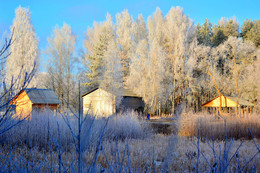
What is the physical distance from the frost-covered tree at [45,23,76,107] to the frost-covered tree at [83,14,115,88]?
2.34 metres

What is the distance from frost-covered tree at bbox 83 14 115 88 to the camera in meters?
27.7

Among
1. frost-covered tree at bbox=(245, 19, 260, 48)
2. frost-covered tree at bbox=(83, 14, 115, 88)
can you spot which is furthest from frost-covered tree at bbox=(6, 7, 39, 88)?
frost-covered tree at bbox=(245, 19, 260, 48)

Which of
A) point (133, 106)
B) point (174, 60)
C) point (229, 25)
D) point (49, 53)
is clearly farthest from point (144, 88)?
point (229, 25)

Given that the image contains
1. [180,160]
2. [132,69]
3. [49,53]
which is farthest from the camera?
[49,53]

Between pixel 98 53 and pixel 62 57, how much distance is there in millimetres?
4431

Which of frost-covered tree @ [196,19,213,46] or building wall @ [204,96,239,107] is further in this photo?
frost-covered tree @ [196,19,213,46]

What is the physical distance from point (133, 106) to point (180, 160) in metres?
17.7

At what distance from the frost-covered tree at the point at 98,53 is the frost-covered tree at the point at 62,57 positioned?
92.0 inches

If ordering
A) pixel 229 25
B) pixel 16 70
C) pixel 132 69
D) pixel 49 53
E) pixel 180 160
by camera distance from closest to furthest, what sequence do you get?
pixel 180 160 → pixel 16 70 → pixel 132 69 → pixel 49 53 → pixel 229 25

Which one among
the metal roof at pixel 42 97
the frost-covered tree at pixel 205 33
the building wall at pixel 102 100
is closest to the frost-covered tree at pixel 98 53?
the building wall at pixel 102 100

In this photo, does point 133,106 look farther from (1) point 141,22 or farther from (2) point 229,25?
(2) point 229,25

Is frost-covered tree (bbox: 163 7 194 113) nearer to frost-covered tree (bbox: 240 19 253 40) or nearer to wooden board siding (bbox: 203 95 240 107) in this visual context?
wooden board siding (bbox: 203 95 240 107)

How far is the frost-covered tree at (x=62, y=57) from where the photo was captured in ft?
90.4

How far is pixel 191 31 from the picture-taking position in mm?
24766
